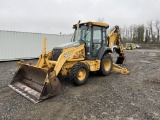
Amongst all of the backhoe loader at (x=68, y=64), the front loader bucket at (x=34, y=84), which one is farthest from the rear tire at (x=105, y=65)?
the front loader bucket at (x=34, y=84)

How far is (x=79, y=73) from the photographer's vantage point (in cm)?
610

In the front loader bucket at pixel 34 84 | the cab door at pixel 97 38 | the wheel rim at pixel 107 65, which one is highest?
the cab door at pixel 97 38

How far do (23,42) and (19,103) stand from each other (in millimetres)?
10827

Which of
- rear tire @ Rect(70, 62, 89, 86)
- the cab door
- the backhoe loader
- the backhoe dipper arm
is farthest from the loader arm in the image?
the backhoe dipper arm

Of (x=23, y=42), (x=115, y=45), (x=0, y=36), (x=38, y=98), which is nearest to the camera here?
(x=38, y=98)

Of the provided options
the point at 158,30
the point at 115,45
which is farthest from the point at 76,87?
the point at 158,30

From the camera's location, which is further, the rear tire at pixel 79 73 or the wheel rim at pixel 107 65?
the wheel rim at pixel 107 65

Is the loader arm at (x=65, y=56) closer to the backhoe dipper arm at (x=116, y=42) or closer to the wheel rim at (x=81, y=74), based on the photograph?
the wheel rim at (x=81, y=74)

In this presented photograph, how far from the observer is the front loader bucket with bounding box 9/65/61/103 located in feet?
15.7

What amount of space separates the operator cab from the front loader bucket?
2.31 m

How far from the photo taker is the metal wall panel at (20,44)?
44.0ft

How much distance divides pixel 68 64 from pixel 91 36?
162 cm

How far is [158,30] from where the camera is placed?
57.7 metres

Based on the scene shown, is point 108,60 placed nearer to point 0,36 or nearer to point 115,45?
point 115,45
